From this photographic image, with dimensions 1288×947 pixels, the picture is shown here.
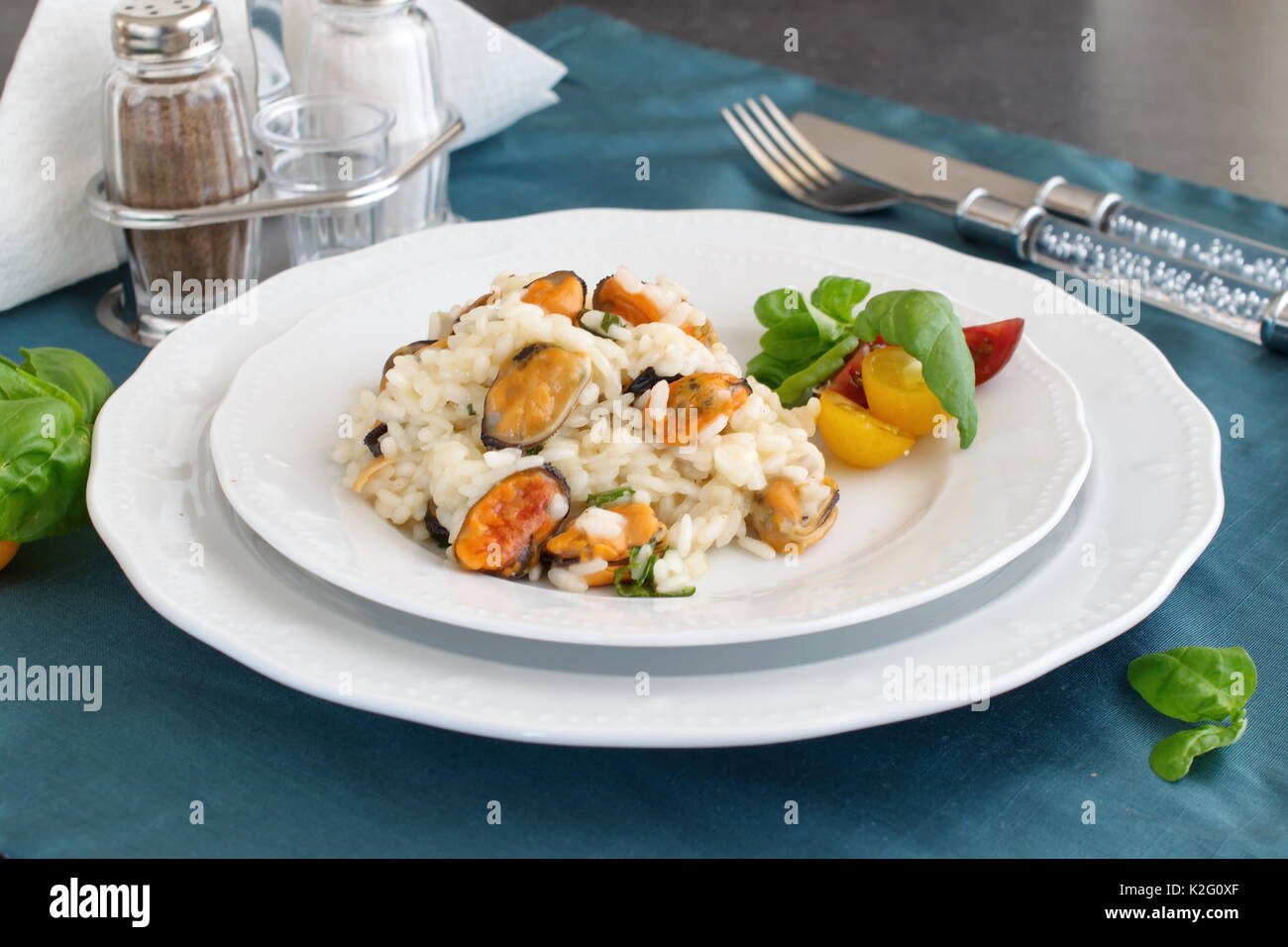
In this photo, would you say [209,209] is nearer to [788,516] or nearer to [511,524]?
[511,524]

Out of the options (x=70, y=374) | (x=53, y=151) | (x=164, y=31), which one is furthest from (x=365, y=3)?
(x=70, y=374)

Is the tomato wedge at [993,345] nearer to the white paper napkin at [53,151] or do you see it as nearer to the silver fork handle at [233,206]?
the silver fork handle at [233,206]

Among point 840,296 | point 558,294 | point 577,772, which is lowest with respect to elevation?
point 577,772

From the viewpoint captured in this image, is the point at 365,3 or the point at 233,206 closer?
the point at 233,206
